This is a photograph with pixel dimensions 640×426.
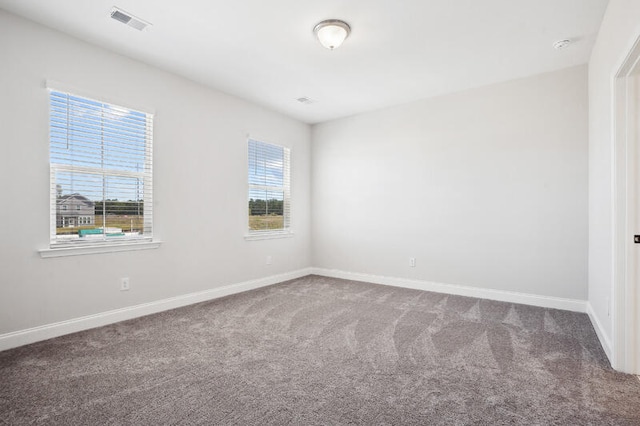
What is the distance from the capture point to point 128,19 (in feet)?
9.12

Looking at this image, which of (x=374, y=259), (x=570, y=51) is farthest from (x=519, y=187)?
(x=374, y=259)

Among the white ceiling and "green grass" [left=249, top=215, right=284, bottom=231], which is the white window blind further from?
"green grass" [left=249, top=215, right=284, bottom=231]

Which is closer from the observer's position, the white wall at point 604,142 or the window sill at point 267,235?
the white wall at point 604,142

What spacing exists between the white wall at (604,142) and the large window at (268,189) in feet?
13.0

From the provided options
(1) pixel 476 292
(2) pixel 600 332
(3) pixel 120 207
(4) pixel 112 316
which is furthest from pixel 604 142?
(4) pixel 112 316

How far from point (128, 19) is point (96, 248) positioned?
6.91 ft

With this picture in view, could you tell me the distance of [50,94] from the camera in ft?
9.57

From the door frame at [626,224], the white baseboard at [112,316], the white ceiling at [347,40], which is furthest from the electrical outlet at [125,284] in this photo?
the door frame at [626,224]

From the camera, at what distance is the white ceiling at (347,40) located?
2.62 meters

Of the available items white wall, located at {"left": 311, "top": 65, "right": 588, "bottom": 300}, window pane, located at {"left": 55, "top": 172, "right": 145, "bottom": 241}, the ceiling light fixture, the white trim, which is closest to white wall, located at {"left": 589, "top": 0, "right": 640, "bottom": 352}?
the white trim

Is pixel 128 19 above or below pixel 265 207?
above

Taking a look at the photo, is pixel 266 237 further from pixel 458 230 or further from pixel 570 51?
pixel 570 51

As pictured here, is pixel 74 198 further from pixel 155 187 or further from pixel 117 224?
pixel 155 187

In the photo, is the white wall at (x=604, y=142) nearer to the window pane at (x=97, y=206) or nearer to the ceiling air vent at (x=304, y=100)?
the ceiling air vent at (x=304, y=100)
